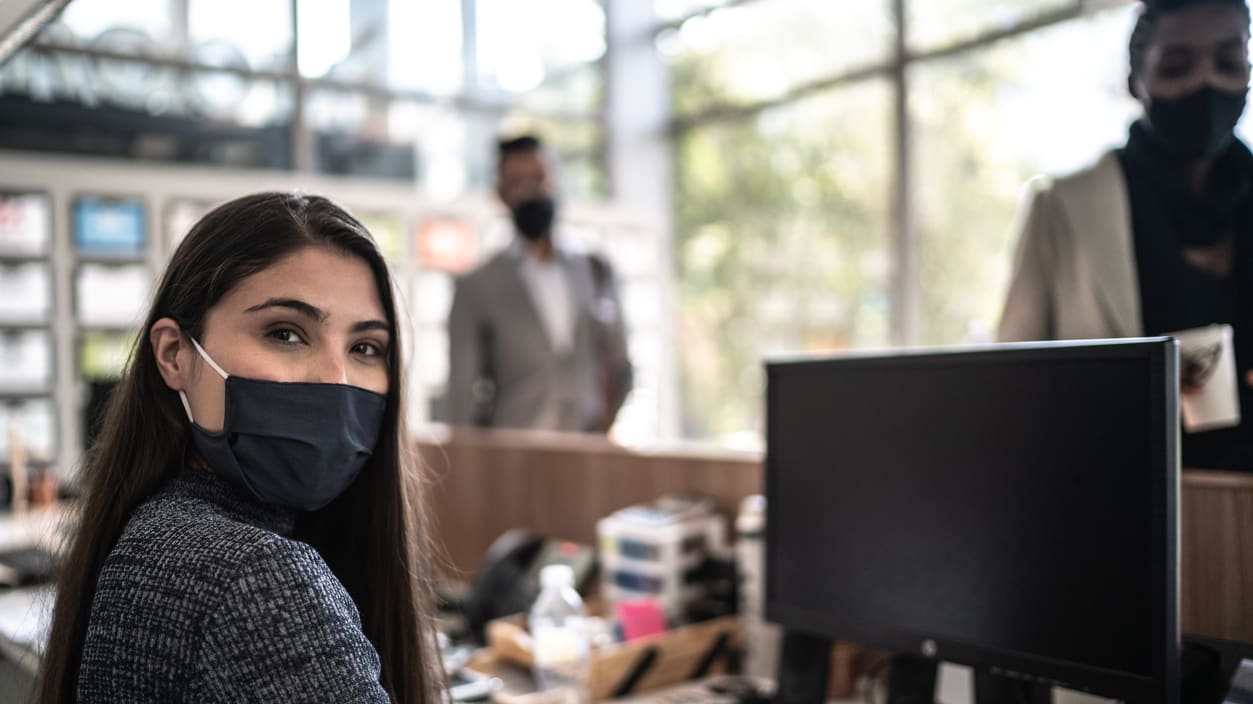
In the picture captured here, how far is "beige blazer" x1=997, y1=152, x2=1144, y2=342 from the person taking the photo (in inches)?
59.7

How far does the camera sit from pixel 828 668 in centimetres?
142

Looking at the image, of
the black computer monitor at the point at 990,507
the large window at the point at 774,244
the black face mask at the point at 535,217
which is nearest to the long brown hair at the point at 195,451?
the black computer monitor at the point at 990,507

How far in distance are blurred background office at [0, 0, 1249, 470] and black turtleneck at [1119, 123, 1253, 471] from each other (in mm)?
3254

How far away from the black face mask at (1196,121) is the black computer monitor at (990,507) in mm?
605

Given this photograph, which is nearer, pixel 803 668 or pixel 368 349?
pixel 368 349

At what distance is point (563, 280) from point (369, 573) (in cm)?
235

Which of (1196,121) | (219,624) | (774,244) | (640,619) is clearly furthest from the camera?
(774,244)

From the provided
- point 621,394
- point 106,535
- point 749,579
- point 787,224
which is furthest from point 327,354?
point 787,224

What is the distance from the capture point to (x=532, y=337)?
3400mm

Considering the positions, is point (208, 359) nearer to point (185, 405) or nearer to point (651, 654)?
point (185, 405)

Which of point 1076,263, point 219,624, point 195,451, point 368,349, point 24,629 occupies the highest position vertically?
point 1076,263

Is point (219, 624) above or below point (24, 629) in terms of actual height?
above

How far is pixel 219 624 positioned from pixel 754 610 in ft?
3.48

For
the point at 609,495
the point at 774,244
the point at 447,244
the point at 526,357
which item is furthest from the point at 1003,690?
the point at 774,244
